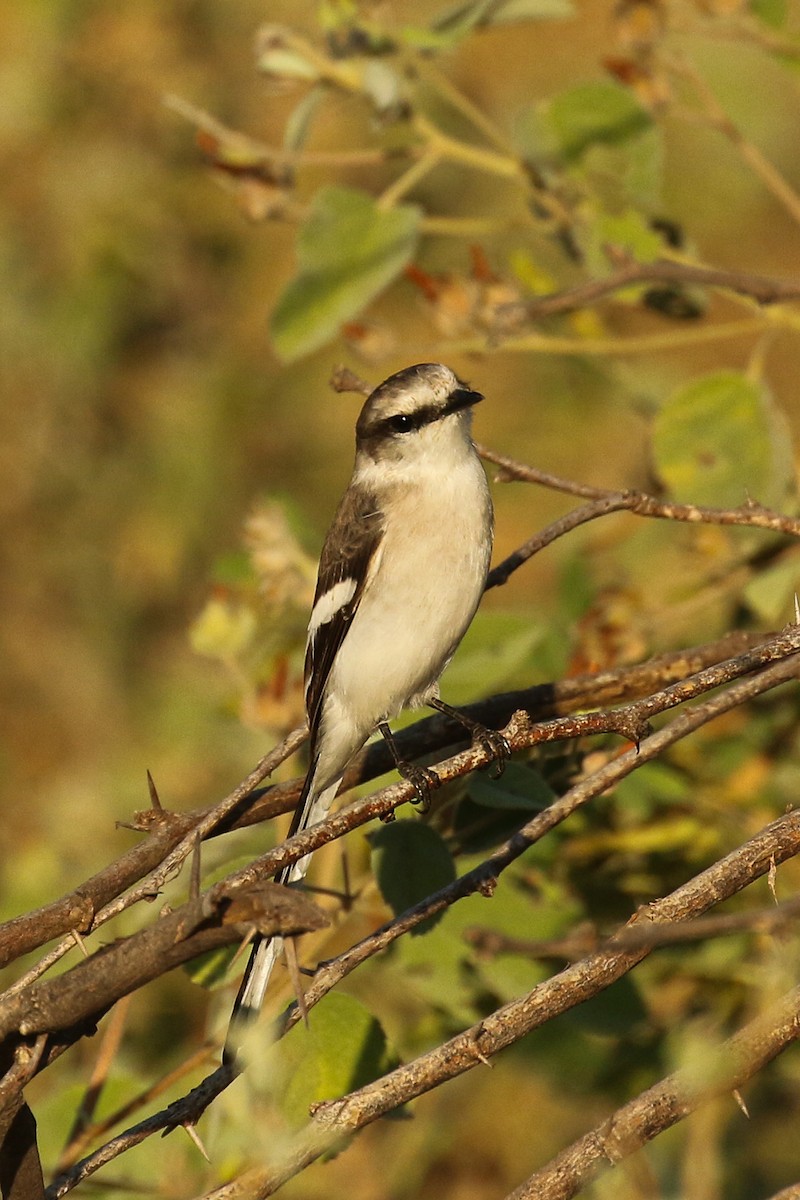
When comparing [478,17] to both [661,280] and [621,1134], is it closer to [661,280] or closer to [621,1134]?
[661,280]

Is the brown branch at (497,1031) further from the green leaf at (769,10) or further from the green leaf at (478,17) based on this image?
the green leaf at (769,10)

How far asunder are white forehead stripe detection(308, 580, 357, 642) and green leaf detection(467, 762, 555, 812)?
1.01 metres

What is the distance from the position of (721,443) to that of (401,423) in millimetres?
895

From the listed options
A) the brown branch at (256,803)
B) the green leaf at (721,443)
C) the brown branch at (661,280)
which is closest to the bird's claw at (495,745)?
the brown branch at (256,803)

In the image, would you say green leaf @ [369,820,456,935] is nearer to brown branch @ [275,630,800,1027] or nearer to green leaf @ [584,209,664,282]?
brown branch @ [275,630,800,1027]

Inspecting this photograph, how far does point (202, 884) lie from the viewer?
10.3 ft

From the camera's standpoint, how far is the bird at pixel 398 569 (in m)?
3.68

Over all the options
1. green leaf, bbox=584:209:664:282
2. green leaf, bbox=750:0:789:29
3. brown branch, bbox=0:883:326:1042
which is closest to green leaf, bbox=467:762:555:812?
brown branch, bbox=0:883:326:1042

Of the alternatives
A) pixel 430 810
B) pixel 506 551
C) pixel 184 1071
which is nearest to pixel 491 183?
pixel 506 551

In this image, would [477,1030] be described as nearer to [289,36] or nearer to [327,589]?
[327,589]

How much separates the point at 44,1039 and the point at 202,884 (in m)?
1.27

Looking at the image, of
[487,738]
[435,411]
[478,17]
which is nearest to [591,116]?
[478,17]

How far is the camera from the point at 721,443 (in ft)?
12.8

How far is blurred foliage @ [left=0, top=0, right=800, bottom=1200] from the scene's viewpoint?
12.0ft
